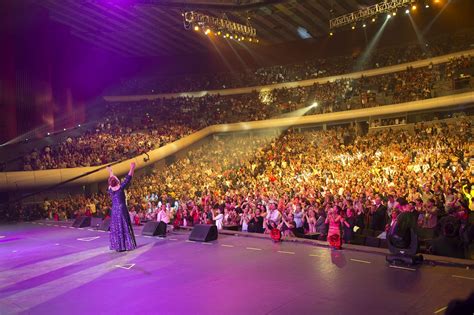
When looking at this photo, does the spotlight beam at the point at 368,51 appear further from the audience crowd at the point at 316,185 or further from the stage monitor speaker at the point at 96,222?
the stage monitor speaker at the point at 96,222

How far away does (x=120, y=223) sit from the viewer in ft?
29.1

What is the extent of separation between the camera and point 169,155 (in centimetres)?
2595

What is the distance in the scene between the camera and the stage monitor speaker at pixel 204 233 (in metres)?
9.65

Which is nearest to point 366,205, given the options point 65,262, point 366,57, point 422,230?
point 422,230

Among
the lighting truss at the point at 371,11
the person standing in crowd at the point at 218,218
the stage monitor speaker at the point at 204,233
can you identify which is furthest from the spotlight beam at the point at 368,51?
the stage monitor speaker at the point at 204,233

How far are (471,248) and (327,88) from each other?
816 inches

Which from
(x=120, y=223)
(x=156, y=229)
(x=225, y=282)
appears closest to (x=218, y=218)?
(x=156, y=229)

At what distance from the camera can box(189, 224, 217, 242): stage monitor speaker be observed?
9.65 metres

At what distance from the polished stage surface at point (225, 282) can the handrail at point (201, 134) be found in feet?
36.3

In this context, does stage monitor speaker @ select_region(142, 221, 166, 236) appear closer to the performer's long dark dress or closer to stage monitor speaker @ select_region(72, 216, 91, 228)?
the performer's long dark dress

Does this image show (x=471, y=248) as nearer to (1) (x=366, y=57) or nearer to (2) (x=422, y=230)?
(2) (x=422, y=230)

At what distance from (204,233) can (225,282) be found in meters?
3.60

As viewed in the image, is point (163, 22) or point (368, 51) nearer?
point (163, 22)

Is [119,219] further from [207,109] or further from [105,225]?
[207,109]
